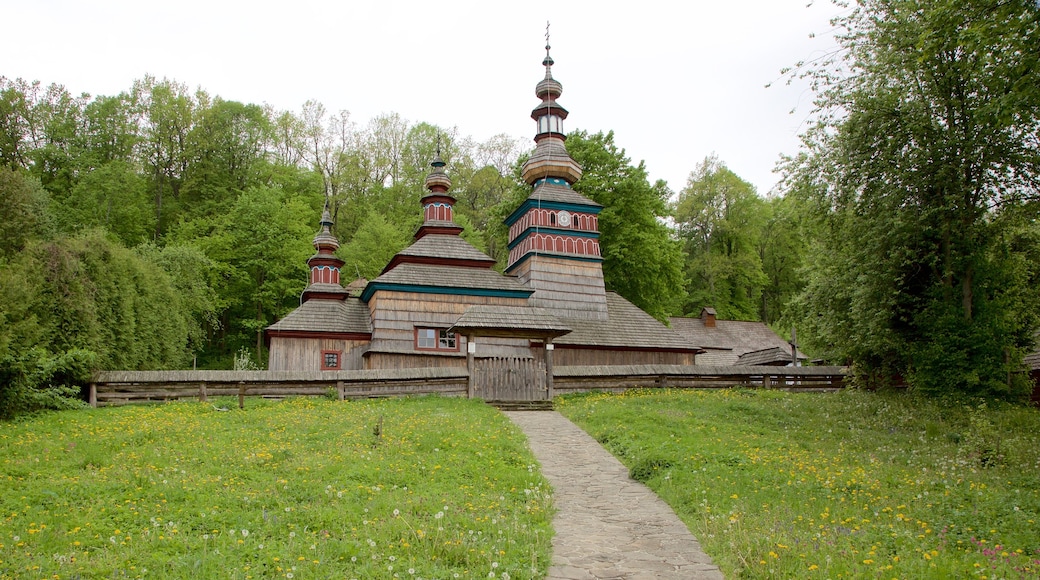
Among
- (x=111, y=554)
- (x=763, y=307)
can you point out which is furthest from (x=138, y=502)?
(x=763, y=307)

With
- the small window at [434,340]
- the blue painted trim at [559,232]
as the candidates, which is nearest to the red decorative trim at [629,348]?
the small window at [434,340]

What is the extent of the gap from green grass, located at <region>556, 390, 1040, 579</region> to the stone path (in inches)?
9.0

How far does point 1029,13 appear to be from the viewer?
10.8 metres

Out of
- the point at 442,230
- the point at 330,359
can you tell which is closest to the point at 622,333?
the point at 442,230

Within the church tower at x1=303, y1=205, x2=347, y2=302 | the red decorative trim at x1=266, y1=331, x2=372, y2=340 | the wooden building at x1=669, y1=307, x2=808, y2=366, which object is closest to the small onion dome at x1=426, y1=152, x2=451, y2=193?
the church tower at x1=303, y1=205, x2=347, y2=302

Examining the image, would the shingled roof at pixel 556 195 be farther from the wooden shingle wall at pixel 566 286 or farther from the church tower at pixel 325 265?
the church tower at pixel 325 265

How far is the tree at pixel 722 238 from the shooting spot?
170 feet

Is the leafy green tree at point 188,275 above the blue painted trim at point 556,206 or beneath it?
beneath

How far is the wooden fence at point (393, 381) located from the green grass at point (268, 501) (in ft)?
13.8

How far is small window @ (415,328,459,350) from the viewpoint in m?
27.2

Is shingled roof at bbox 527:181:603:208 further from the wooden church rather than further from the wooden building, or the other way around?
the wooden building

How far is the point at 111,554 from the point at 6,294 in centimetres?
849

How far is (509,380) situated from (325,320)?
33.9 feet

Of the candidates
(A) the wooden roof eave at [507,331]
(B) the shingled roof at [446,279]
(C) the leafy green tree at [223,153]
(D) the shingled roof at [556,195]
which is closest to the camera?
(A) the wooden roof eave at [507,331]
